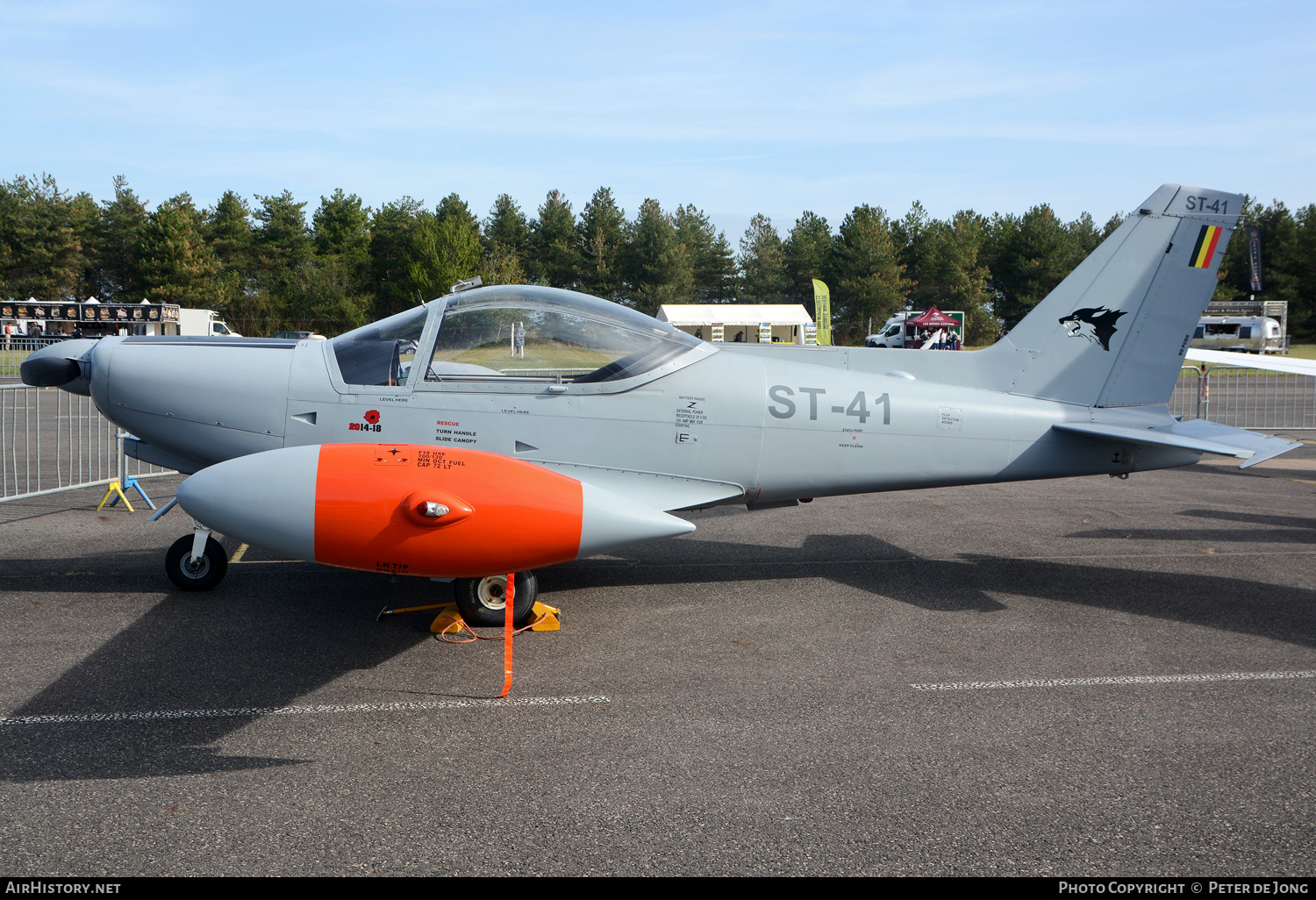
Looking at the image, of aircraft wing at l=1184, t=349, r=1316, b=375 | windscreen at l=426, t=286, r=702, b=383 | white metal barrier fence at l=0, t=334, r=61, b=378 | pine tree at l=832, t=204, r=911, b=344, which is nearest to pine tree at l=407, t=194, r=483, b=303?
white metal barrier fence at l=0, t=334, r=61, b=378

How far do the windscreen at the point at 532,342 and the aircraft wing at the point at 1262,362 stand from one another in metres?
6.47

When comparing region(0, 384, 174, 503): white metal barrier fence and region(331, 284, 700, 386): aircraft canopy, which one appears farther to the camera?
region(0, 384, 174, 503): white metal barrier fence

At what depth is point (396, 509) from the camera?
408 cm

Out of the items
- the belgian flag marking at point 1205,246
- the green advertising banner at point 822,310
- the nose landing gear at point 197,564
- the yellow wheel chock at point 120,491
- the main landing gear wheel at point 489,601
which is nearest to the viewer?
the main landing gear wheel at point 489,601

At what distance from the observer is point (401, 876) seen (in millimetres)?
2816

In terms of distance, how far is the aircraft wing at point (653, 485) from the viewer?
18.7ft

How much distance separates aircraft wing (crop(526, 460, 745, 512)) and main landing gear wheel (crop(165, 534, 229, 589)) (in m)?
2.57

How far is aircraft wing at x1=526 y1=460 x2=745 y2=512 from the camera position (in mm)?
5688

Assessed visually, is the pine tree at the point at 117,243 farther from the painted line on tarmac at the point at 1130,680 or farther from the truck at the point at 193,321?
the painted line on tarmac at the point at 1130,680

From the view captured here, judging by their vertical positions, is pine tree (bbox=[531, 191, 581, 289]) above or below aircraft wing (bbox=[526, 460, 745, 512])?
above

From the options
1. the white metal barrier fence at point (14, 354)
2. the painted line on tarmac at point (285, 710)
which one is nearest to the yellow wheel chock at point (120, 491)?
the painted line on tarmac at point (285, 710)

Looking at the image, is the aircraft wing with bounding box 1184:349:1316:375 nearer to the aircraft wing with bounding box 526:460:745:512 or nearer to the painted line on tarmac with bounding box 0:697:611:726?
the aircraft wing with bounding box 526:460:745:512

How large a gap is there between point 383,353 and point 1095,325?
5.37 m
